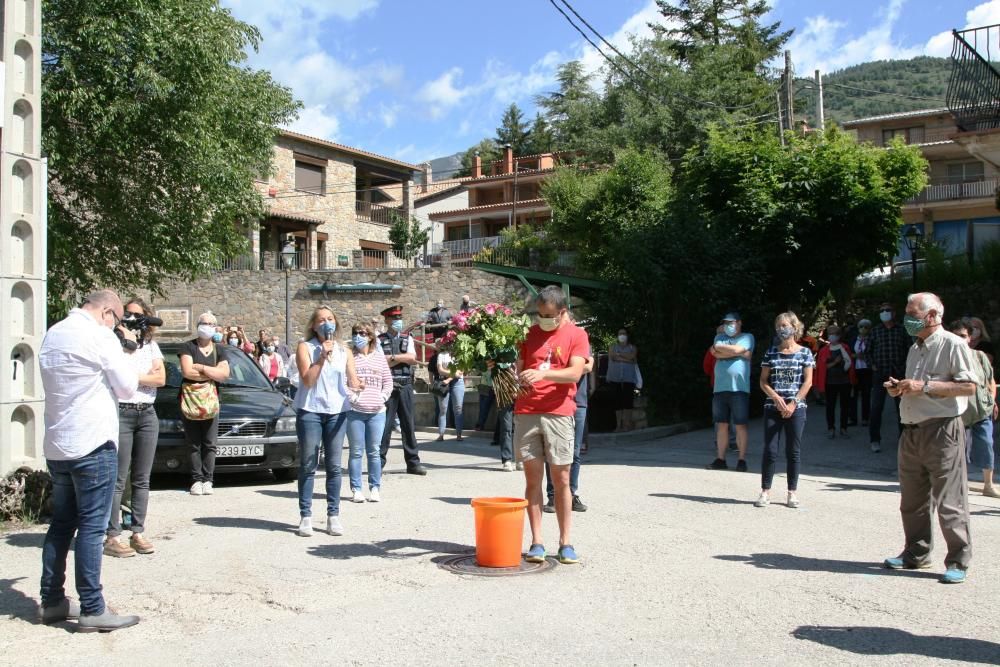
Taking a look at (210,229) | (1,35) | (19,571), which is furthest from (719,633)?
(210,229)

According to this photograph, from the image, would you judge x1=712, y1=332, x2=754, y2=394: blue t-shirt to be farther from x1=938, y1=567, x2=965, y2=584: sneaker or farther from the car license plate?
the car license plate

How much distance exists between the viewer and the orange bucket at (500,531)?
6.49 meters

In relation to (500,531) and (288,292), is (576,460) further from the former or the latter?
(288,292)

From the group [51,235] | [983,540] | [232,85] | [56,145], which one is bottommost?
[983,540]

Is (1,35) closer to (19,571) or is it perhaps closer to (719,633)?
(19,571)

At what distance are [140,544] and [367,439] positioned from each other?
9.27 feet

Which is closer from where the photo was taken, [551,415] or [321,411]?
[551,415]

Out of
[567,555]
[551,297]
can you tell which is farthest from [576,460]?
[551,297]

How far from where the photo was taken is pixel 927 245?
24.8m

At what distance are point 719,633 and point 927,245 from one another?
2262 cm

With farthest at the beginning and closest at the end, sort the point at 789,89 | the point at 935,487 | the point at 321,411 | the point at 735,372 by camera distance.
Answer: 1. the point at 789,89
2. the point at 735,372
3. the point at 321,411
4. the point at 935,487

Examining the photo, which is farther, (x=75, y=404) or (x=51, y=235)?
(x=51, y=235)

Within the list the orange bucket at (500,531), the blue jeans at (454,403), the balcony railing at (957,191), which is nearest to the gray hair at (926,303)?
the orange bucket at (500,531)

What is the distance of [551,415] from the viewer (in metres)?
6.66
